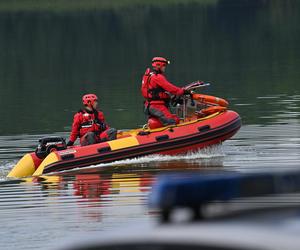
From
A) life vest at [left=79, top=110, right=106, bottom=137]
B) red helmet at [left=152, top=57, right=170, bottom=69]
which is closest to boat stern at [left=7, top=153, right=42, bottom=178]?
life vest at [left=79, top=110, right=106, bottom=137]

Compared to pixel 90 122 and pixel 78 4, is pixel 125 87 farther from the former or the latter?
pixel 78 4

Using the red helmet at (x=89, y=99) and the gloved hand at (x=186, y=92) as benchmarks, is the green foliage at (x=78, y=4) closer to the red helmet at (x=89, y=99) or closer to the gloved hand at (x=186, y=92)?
the gloved hand at (x=186, y=92)

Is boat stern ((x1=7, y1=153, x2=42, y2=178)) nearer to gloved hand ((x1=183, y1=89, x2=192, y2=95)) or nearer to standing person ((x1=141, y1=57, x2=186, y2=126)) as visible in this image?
standing person ((x1=141, y1=57, x2=186, y2=126))

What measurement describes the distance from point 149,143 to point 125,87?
1715cm

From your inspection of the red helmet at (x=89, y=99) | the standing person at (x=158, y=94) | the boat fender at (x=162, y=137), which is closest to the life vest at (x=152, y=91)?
the standing person at (x=158, y=94)

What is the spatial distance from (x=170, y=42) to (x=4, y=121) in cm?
3490

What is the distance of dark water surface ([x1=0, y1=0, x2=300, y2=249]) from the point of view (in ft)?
48.1

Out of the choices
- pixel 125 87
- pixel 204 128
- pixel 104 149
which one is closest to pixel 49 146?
pixel 104 149

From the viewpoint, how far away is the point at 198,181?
320 cm

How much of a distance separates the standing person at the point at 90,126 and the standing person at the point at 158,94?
96cm

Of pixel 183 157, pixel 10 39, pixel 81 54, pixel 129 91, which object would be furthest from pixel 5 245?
pixel 10 39

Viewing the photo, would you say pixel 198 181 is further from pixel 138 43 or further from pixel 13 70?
pixel 138 43

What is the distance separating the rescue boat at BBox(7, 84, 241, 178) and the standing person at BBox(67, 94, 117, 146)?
0.65 ft

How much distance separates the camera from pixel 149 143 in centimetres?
1959
